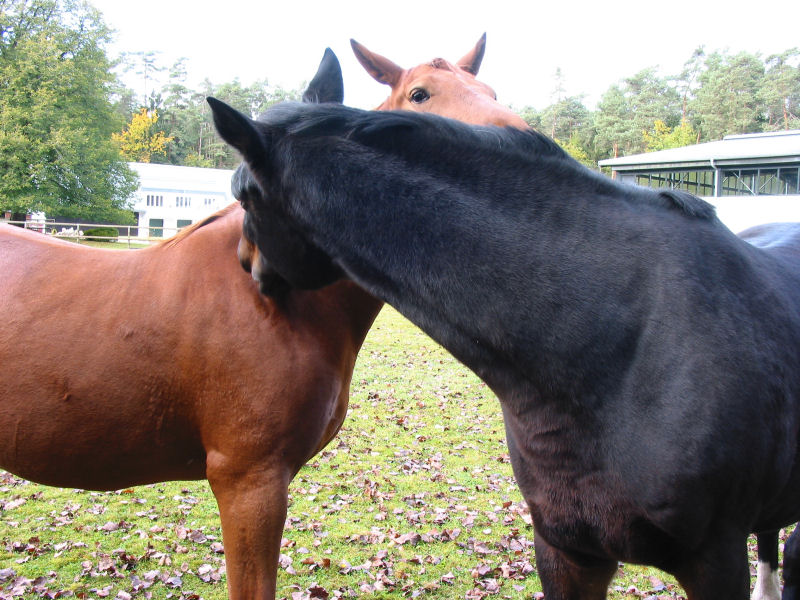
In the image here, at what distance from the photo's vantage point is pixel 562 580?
2.06m

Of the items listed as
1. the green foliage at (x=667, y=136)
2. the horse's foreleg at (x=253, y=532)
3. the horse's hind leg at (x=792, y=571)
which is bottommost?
the horse's hind leg at (x=792, y=571)

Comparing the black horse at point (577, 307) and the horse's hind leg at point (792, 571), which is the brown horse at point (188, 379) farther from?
the horse's hind leg at point (792, 571)

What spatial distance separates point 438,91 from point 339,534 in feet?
10.9

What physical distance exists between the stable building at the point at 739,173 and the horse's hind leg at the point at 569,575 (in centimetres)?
1934

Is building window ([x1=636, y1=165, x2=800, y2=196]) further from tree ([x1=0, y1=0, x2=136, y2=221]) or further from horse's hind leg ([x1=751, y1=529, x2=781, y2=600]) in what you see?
tree ([x1=0, y1=0, x2=136, y2=221])

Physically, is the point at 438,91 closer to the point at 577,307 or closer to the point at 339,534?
the point at 577,307

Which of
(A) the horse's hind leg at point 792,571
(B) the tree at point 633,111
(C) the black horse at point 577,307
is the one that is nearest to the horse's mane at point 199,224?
(C) the black horse at point 577,307

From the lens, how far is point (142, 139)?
197ft

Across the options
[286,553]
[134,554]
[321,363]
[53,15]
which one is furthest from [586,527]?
[53,15]

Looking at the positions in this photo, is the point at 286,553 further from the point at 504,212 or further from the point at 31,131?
the point at 31,131

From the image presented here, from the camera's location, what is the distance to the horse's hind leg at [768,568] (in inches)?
134

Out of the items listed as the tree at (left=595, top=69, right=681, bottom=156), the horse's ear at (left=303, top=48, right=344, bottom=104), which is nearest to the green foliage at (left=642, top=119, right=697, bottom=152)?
the tree at (left=595, top=69, right=681, bottom=156)

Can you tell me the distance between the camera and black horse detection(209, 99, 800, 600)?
1615 millimetres

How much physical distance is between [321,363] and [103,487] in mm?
1161
